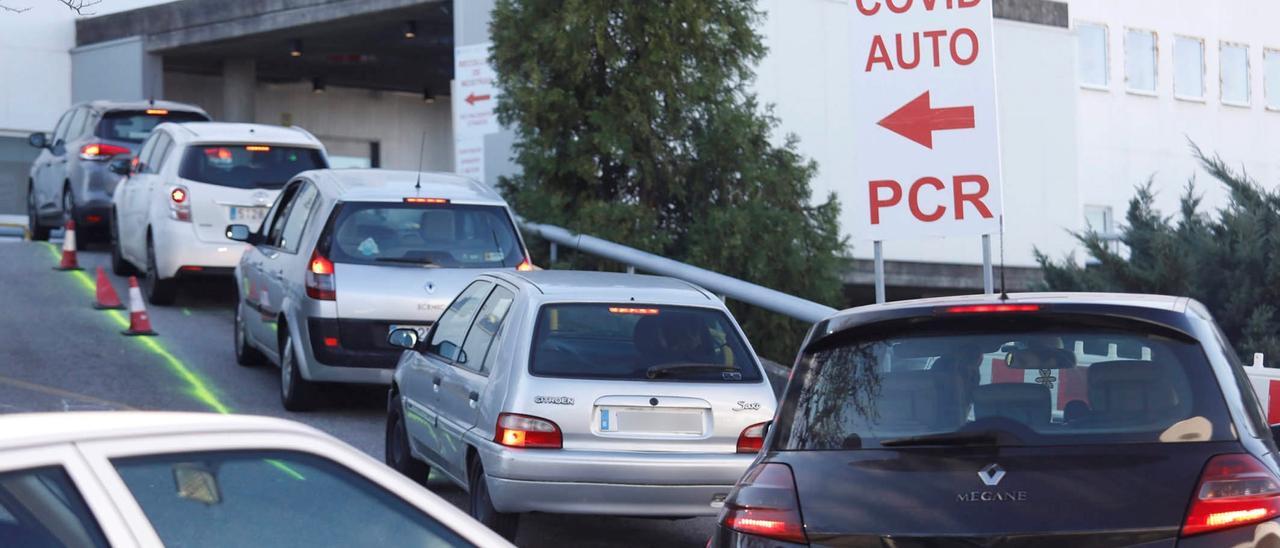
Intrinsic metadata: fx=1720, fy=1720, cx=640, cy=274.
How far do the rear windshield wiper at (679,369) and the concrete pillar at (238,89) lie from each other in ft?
89.4

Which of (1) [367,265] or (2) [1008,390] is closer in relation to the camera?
(2) [1008,390]

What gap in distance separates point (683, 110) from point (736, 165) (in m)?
0.72

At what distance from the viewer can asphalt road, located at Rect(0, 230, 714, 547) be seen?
9.68 meters

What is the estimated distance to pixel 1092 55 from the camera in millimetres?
33125

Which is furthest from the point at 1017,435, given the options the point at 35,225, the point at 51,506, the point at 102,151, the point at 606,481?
the point at 35,225

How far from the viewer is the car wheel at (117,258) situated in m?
19.5

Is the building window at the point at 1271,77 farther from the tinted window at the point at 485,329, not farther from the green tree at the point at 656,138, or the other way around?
the tinted window at the point at 485,329

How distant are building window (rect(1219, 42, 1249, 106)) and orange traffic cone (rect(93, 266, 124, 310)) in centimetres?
2572

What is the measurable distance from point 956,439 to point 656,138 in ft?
36.1

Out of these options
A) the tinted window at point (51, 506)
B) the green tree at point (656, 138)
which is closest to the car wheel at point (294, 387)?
the green tree at point (656, 138)

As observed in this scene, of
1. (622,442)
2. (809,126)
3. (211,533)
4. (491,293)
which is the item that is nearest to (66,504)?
(211,533)

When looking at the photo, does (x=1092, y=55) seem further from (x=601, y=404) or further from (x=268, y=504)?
(x=268, y=504)

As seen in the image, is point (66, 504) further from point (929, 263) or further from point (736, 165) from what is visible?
point (929, 263)

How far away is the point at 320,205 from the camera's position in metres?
13.0
